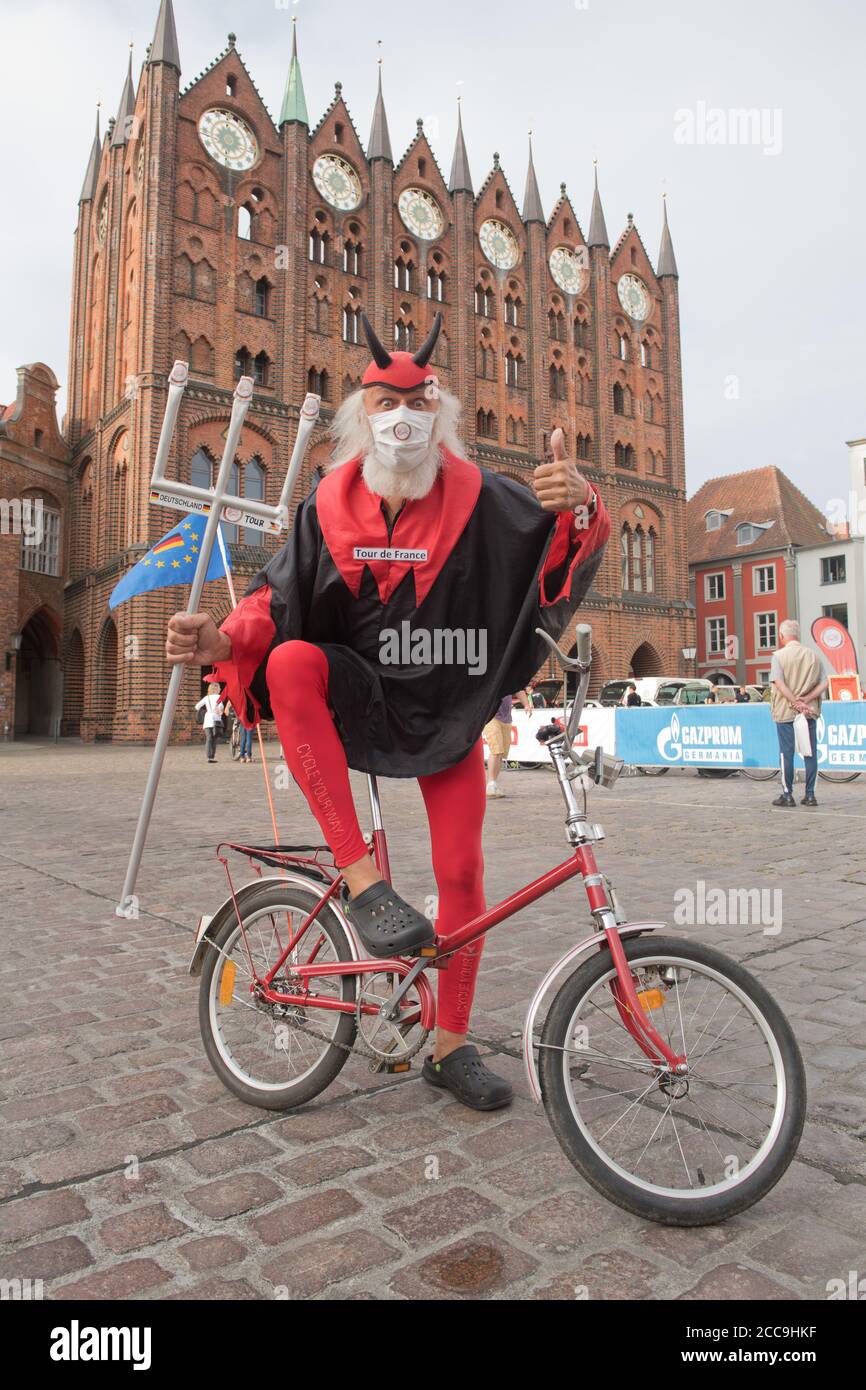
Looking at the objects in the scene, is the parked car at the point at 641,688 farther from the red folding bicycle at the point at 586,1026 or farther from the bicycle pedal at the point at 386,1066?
the bicycle pedal at the point at 386,1066

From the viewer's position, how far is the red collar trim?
2562 mm

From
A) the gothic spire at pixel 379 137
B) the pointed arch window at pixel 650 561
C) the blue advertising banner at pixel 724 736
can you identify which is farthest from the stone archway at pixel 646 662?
the blue advertising banner at pixel 724 736

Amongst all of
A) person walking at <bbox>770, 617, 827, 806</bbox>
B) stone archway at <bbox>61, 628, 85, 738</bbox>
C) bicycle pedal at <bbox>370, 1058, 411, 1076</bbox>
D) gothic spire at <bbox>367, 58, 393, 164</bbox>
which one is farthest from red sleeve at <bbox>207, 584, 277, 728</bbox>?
gothic spire at <bbox>367, 58, 393, 164</bbox>

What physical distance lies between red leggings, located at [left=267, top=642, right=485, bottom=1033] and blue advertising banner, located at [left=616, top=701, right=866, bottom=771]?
447 inches

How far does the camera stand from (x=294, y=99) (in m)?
32.9

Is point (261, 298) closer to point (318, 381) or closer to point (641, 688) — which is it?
point (318, 381)

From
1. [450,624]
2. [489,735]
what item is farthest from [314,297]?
[450,624]

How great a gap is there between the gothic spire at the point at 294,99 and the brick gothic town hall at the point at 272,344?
8 cm

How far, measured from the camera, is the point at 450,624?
259cm

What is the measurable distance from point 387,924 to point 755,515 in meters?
55.1

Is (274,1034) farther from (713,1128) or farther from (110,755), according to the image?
(110,755)

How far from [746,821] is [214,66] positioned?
32.9 m

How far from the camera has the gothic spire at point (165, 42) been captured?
1153 inches

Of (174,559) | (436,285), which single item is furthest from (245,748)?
(436,285)
